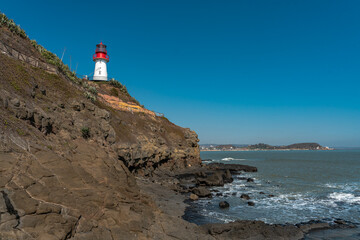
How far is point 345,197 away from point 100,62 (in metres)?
62.6

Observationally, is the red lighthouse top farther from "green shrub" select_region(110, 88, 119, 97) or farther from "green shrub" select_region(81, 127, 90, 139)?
"green shrub" select_region(81, 127, 90, 139)

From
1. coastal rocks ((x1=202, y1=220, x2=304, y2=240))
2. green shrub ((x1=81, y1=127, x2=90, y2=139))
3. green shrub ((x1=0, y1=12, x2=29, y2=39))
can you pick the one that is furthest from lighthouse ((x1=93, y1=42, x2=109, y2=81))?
coastal rocks ((x1=202, y1=220, x2=304, y2=240))

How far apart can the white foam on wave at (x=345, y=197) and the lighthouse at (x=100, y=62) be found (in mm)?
58232

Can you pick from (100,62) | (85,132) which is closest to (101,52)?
(100,62)

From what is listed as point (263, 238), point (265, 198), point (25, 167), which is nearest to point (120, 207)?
point (25, 167)

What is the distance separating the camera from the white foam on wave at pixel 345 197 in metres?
22.9

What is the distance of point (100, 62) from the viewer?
202 feet

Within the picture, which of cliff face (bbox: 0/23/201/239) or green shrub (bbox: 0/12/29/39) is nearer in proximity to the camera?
cliff face (bbox: 0/23/201/239)

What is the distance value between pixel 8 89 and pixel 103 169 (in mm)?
9467

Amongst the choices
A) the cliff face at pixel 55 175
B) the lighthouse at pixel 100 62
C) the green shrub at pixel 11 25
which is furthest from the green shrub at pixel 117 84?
the cliff face at pixel 55 175

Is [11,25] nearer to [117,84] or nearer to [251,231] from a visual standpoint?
[117,84]

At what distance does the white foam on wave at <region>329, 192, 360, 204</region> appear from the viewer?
75.0 feet

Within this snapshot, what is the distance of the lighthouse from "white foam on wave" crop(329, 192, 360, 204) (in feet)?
191

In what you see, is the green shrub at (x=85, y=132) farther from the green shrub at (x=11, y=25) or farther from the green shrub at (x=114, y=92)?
the green shrub at (x=114, y=92)
